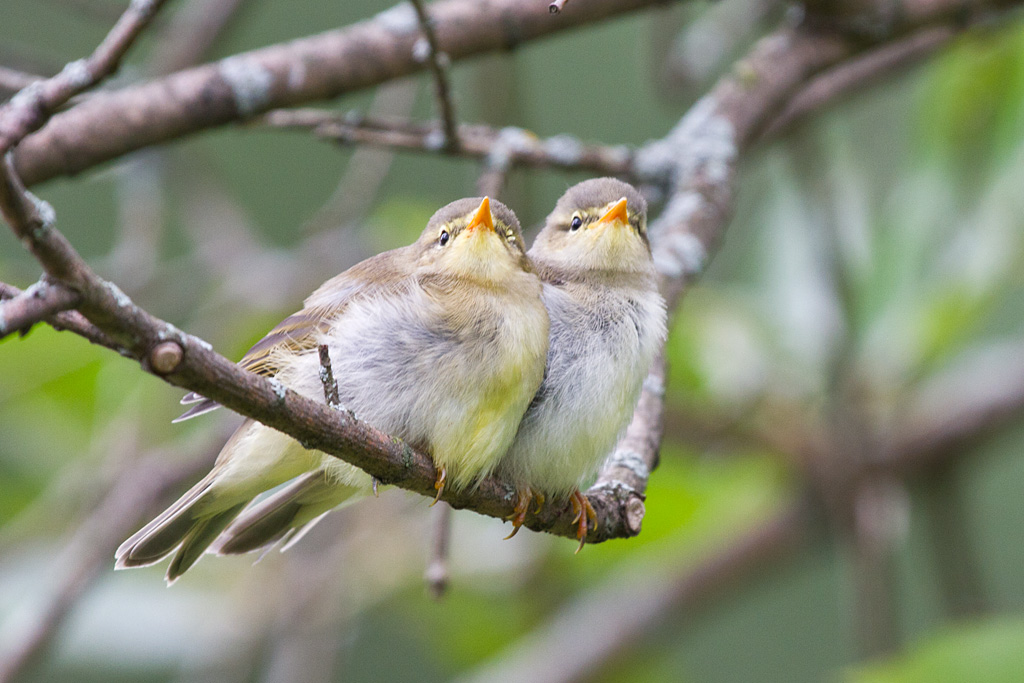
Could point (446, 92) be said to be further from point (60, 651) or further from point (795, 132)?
point (60, 651)

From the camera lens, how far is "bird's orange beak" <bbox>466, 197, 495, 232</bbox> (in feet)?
6.48

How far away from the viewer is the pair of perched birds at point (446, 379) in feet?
6.02

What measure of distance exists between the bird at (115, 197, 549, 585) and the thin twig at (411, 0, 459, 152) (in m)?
0.33

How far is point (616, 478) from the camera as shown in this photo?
2.08m

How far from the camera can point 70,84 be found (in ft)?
3.67

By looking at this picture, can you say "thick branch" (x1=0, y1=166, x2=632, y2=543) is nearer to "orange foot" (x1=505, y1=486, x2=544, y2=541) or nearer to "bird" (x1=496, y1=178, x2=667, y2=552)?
"orange foot" (x1=505, y1=486, x2=544, y2=541)

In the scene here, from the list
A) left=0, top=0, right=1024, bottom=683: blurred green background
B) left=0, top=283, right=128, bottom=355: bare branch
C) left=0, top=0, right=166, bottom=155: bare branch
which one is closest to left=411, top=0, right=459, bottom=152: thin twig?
left=0, top=0, right=1024, bottom=683: blurred green background

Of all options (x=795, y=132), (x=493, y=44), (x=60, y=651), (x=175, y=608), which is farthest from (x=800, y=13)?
(x=60, y=651)

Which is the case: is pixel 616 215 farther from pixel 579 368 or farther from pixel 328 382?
pixel 328 382

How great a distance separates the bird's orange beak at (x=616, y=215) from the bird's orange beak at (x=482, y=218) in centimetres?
44

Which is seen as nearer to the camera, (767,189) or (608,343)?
(608,343)

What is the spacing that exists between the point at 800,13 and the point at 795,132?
485 millimetres

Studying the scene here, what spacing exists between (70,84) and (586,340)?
125 cm

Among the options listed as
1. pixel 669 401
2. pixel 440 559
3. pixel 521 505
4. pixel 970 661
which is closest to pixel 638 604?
pixel 669 401
